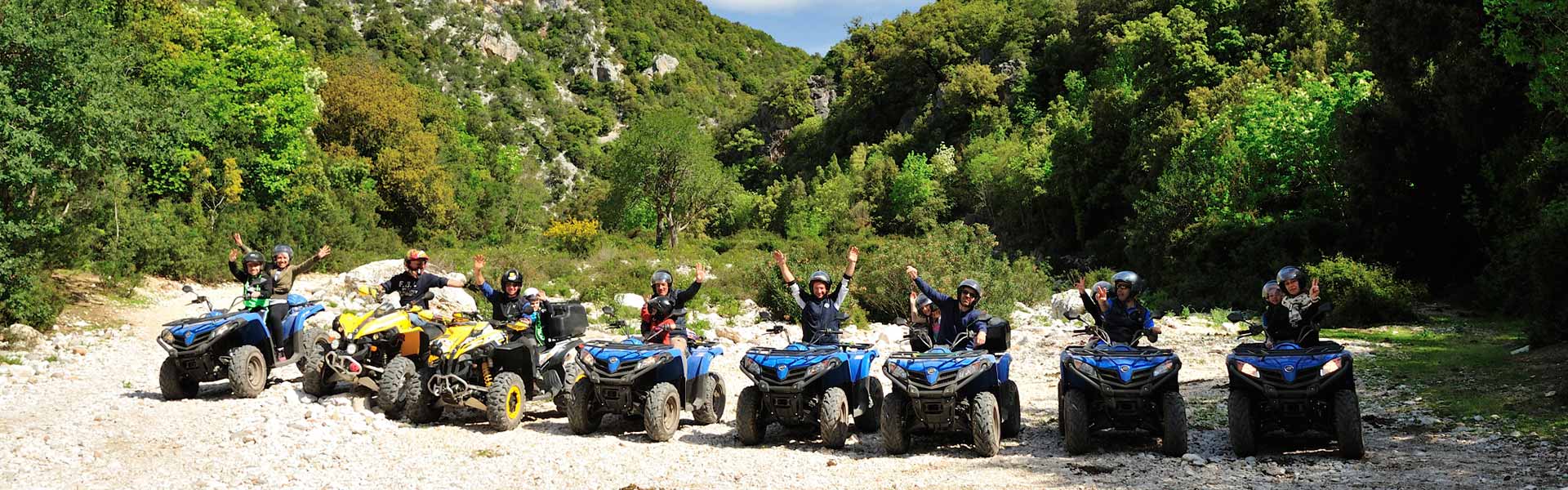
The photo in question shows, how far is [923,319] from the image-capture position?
1062 centimetres

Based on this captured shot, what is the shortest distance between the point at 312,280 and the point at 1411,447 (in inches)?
1219

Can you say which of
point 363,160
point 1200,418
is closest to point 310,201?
point 363,160

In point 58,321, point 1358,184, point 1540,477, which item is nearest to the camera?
point 1540,477

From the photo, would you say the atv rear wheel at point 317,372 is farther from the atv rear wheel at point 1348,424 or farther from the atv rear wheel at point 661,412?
the atv rear wheel at point 1348,424

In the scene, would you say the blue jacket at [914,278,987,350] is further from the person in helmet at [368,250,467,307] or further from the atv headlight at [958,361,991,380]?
the person in helmet at [368,250,467,307]

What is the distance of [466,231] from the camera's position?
53.1 meters

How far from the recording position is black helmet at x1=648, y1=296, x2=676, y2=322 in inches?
423

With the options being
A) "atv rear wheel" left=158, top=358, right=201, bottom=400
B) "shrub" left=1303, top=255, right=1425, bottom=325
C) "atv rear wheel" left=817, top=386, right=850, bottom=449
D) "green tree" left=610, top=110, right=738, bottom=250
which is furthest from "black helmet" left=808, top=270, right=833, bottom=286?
"green tree" left=610, top=110, right=738, bottom=250

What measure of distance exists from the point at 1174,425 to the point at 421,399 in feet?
23.3

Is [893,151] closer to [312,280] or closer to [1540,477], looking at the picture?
[312,280]

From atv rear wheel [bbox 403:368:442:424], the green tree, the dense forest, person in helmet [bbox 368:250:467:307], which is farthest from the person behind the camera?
the green tree

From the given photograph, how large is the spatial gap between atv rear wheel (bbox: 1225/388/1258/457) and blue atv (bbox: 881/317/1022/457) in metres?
1.88

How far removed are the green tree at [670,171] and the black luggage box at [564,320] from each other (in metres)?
A: 46.2

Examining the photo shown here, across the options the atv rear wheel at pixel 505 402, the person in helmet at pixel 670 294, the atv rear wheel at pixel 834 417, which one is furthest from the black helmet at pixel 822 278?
the atv rear wheel at pixel 505 402
